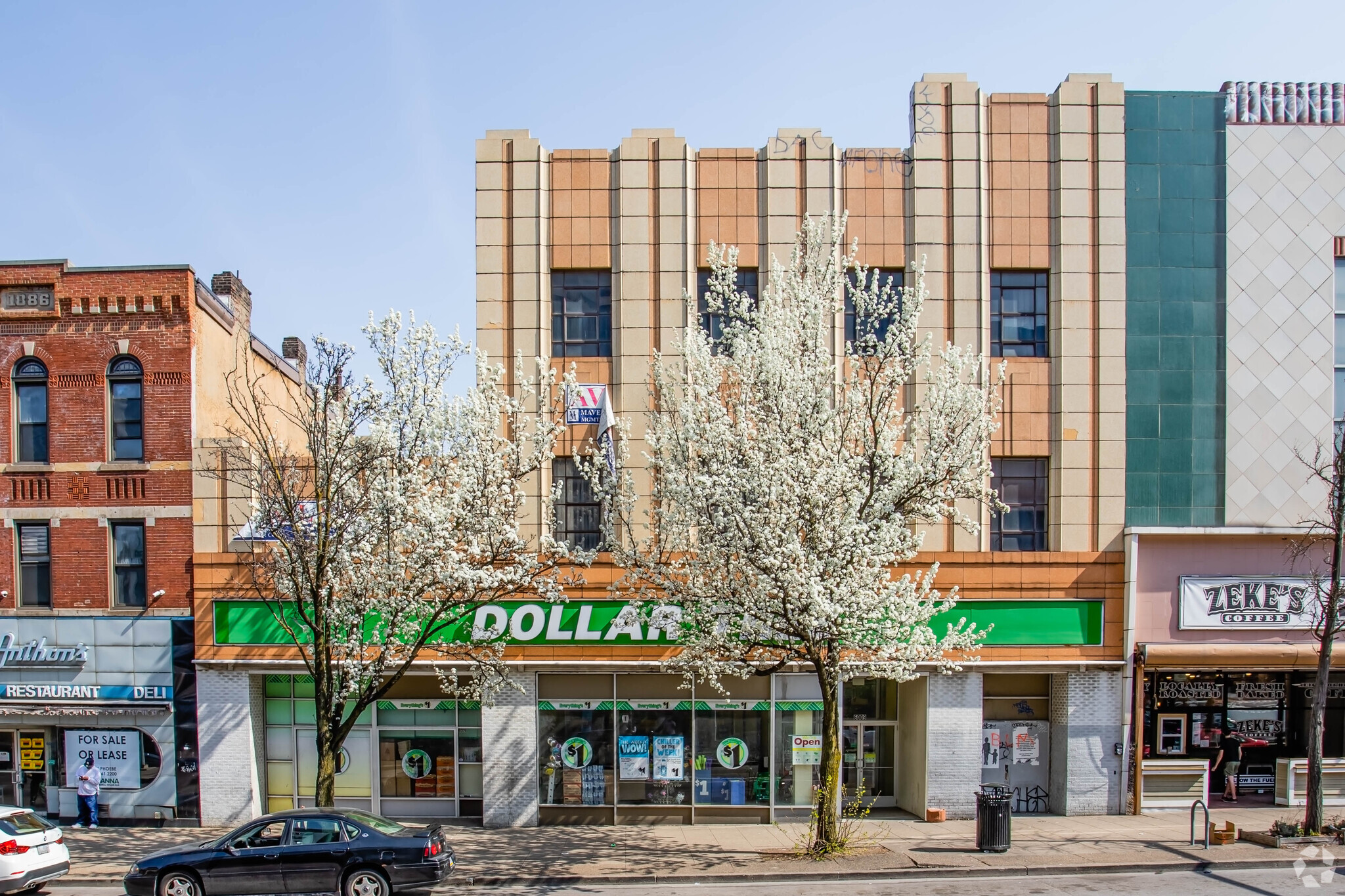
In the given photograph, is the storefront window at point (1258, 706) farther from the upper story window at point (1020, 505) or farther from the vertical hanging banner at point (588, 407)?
the vertical hanging banner at point (588, 407)

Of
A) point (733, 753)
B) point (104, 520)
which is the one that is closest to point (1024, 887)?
point (733, 753)

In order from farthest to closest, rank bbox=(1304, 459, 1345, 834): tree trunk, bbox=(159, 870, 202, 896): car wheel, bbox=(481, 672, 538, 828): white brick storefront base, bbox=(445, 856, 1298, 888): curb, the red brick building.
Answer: the red brick building, bbox=(481, 672, 538, 828): white brick storefront base, bbox=(1304, 459, 1345, 834): tree trunk, bbox=(445, 856, 1298, 888): curb, bbox=(159, 870, 202, 896): car wheel

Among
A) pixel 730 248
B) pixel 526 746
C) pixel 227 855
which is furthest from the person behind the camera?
pixel 526 746

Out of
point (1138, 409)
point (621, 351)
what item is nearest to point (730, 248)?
point (621, 351)

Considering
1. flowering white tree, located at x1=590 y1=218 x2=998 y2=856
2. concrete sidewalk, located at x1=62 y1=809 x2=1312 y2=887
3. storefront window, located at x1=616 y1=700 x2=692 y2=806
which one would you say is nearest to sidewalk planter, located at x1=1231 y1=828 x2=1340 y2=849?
concrete sidewalk, located at x1=62 y1=809 x2=1312 y2=887

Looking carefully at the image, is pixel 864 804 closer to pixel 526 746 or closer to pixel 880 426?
pixel 526 746

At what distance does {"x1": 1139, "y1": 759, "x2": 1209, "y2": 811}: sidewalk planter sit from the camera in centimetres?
1880

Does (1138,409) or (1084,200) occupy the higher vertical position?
(1084,200)

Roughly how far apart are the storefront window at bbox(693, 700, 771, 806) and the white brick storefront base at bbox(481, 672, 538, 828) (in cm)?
331

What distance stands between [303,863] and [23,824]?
4.98 metres

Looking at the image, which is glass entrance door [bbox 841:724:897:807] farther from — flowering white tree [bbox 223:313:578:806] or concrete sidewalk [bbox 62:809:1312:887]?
flowering white tree [bbox 223:313:578:806]

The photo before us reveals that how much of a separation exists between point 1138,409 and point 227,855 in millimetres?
18396

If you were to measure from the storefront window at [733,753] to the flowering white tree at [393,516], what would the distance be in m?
4.89

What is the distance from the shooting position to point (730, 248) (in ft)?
54.1
